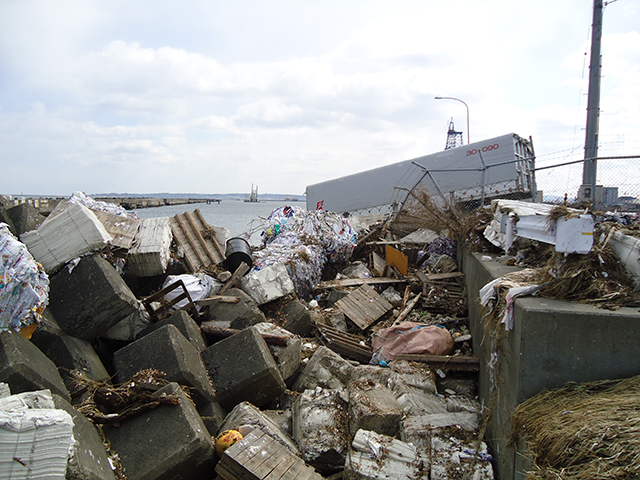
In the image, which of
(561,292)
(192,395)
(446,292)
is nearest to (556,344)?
(561,292)

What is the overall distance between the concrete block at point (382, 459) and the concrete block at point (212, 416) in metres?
1.27

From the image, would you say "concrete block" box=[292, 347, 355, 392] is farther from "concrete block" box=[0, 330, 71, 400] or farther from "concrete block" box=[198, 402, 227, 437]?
"concrete block" box=[0, 330, 71, 400]

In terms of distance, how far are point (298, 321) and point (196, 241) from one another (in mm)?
2655

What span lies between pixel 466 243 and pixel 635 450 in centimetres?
536

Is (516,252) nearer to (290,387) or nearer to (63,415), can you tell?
(290,387)

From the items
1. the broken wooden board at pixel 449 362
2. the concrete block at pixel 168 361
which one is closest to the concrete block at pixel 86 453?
the concrete block at pixel 168 361

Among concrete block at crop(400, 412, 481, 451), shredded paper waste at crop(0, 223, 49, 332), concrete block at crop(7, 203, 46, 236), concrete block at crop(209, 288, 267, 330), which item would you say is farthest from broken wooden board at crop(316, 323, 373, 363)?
concrete block at crop(7, 203, 46, 236)

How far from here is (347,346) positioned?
19.4 ft

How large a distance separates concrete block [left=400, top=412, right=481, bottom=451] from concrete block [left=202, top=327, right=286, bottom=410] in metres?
1.40

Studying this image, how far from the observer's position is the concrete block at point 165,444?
9.79 ft

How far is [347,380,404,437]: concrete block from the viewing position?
371cm

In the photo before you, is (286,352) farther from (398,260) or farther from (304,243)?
(398,260)

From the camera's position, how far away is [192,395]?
12.5 ft

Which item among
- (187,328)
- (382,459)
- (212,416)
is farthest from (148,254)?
(382,459)
